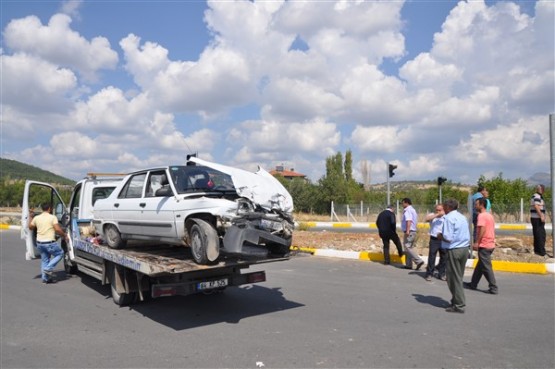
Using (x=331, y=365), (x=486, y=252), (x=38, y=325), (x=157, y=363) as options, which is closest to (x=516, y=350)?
(x=331, y=365)

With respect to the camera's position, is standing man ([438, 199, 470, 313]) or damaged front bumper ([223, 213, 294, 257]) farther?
standing man ([438, 199, 470, 313])

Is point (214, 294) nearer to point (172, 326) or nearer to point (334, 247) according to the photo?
point (172, 326)

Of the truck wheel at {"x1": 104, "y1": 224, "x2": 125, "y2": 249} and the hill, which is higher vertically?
the hill

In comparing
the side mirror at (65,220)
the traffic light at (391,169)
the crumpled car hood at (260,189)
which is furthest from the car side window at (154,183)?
the traffic light at (391,169)

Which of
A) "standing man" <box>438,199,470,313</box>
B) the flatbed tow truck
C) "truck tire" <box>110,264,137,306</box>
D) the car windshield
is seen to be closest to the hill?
the flatbed tow truck

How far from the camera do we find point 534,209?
11562mm

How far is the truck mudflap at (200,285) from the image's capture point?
20.2ft

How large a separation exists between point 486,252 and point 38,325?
7.50 m

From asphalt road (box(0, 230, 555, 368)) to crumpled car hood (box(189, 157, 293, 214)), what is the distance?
1713mm

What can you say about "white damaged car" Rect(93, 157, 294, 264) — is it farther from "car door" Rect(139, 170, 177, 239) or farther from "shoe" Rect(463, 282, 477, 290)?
"shoe" Rect(463, 282, 477, 290)

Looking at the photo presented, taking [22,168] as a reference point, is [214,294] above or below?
below

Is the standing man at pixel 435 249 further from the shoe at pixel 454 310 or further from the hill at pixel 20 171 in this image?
the hill at pixel 20 171

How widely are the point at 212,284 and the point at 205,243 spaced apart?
77 centimetres

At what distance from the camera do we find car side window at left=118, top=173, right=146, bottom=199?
7.82 metres
